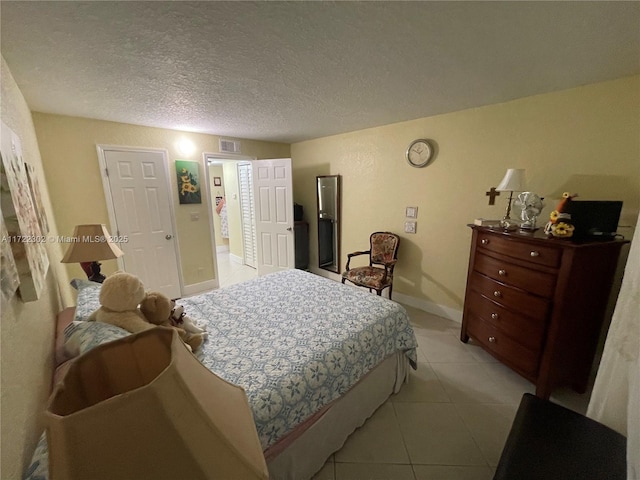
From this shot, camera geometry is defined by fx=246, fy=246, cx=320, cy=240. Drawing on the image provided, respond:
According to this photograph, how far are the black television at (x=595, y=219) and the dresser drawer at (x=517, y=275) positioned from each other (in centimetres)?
31

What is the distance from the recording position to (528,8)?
107cm

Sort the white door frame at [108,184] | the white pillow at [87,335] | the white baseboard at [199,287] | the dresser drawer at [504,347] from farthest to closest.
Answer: the white baseboard at [199,287]
the white door frame at [108,184]
the dresser drawer at [504,347]
the white pillow at [87,335]

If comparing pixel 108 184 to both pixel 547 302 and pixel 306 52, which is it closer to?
pixel 306 52

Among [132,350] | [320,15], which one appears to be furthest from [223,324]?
[320,15]

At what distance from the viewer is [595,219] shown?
5.17 feet

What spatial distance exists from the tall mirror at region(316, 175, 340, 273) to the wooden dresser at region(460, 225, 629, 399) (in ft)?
7.05

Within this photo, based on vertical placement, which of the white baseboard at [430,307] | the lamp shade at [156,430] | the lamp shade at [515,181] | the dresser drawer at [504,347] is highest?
the lamp shade at [515,181]

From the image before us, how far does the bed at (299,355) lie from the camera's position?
110cm

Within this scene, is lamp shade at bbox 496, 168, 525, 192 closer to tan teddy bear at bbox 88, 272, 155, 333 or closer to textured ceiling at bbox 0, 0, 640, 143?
textured ceiling at bbox 0, 0, 640, 143

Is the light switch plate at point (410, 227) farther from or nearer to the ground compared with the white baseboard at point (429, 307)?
farther from the ground

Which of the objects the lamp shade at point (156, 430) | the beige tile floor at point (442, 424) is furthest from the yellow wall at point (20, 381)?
the beige tile floor at point (442, 424)

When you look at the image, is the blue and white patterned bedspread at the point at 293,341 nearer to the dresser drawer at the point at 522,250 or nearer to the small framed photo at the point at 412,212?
the dresser drawer at the point at 522,250

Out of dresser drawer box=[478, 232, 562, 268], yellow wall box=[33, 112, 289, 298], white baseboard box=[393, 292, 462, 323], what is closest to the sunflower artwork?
yellow wall box=[33, 112, 289, 298]

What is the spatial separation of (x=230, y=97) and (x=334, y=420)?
8.01 ft
